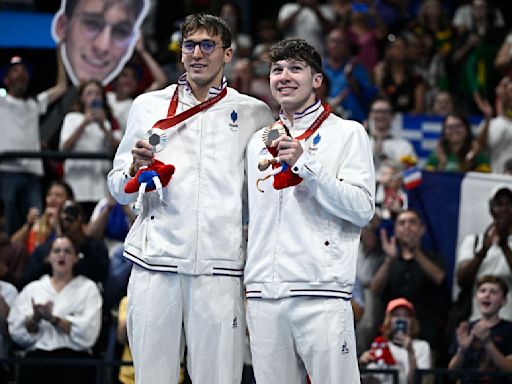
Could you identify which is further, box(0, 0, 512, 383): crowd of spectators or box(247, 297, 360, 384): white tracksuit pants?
box(0, 0, 512, 383): crowd of spectators

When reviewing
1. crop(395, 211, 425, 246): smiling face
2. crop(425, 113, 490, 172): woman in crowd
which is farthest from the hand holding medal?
crop(425, 113, 490, 172): woman in crowd

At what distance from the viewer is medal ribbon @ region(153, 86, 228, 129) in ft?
20.4

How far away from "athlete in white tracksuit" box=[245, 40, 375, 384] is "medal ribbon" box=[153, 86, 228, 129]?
31 centimetres

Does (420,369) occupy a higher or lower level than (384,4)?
lower

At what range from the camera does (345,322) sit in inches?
239

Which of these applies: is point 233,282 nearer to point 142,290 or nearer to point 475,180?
point 142,290

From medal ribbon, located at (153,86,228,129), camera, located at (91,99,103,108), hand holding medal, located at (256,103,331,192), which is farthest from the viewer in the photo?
camera, located at (91,99,103,108)

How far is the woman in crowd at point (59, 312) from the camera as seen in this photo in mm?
9125

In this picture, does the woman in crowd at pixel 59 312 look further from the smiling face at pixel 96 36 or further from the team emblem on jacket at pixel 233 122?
the team emblem on jacket at pixel 233 122

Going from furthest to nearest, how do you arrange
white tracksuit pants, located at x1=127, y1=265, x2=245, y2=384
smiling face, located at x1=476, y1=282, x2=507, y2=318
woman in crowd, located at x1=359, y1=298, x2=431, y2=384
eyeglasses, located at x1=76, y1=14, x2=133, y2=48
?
eyeglasses, located at x1=76, y1=14, x2=133, y2=48 → smiling face, located at x1=476, y1=282, x2=507, y2=318 → woman in crowd, located at x1=359, y1=298, x2=431, y2=384 → white tracksuit pants, located at x1=127, y1=265, x2=245, y2=384

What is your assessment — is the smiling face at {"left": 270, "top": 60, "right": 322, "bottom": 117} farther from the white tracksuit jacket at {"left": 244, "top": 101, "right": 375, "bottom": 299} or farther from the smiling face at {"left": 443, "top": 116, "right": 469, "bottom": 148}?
the smiling face at {"left": 443, "top": 116, "right": 469, "bottom": 148}

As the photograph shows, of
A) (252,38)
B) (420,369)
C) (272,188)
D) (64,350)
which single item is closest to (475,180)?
(420,369)

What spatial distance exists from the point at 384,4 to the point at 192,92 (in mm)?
8385

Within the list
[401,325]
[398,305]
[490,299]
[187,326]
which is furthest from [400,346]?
[187,326]
